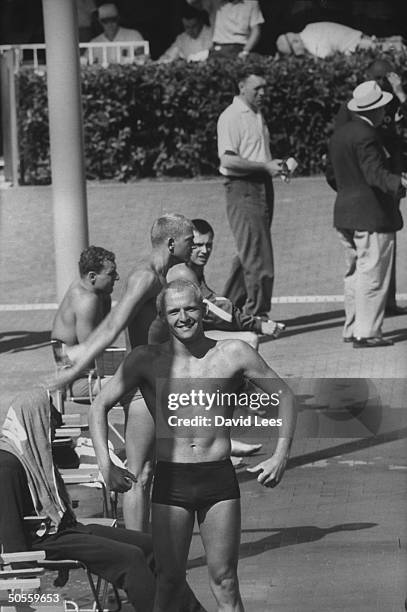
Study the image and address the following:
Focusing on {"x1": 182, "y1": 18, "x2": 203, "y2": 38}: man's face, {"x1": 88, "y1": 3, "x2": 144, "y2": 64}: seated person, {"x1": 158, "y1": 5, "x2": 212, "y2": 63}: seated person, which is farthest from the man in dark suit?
{"x1": 88, "y1": 3, "x2": 144, "y2": 64}: seated person

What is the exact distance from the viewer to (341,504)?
8039 millimetres

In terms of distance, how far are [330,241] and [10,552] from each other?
9391mm

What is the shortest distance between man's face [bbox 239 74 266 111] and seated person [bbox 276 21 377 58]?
3.71 metres

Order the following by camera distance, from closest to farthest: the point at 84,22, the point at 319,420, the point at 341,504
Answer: the point at 341,504 → the point at 319,420 → the point at 84,22

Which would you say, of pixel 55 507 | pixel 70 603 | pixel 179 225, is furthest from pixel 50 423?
pixel 179 225

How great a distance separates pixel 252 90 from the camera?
38.8ft

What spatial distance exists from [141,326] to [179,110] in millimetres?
10538

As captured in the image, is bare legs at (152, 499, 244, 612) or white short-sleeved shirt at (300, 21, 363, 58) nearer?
bare legs at (152, 499, 244, 612)

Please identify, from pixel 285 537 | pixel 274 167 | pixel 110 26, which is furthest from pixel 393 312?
pixel 110 26

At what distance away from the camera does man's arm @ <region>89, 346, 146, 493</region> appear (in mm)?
5980

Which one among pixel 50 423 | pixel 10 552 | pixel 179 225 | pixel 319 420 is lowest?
pixel 319 420

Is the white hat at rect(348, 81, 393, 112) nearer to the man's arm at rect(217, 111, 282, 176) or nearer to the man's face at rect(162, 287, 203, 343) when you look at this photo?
the man's arm at rect(217, 111, 282, 176)

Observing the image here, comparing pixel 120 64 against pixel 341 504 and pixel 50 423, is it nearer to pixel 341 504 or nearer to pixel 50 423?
pixel 341 504

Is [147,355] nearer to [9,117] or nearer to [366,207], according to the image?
[366,207]
